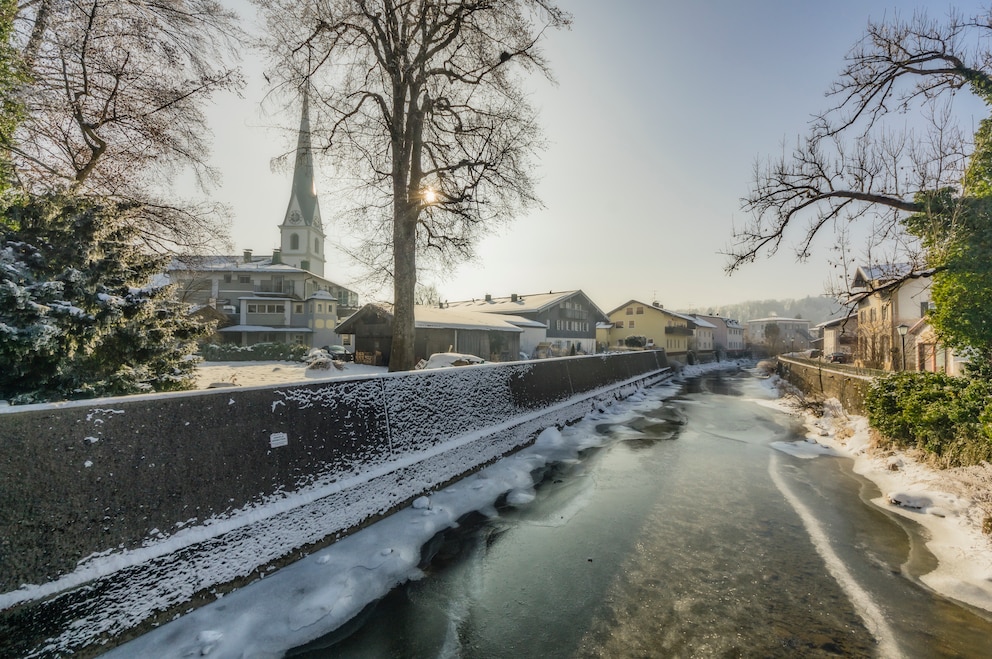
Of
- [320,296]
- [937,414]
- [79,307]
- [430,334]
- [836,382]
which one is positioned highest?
[320,296]

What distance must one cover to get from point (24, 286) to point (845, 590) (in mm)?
9765

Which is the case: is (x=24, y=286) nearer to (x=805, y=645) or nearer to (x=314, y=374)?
(x=805, y=645)

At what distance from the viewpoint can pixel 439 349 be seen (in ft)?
80.3

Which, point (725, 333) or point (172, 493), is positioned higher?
point (725, 333)

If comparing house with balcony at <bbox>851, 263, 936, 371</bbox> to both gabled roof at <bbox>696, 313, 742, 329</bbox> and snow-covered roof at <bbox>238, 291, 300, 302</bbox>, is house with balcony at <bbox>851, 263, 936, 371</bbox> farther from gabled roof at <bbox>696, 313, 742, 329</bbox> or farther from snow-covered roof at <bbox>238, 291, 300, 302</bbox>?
gabled roof at <bbox>696, 313, 742, 329</bbox>

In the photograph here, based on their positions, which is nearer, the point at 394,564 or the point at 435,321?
the point at 394,564

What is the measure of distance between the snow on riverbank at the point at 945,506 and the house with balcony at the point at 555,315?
24.7m

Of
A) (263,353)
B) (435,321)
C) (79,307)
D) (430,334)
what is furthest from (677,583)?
(263,353)

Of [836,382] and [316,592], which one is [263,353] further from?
[836,382]

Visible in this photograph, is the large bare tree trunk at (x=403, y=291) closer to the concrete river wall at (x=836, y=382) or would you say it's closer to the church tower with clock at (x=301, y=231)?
the concrete river wall at (x=836, y=382)

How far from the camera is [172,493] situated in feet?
10.8

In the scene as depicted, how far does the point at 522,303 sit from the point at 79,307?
3763 cm

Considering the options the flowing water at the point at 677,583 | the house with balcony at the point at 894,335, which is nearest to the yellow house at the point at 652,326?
the house with balcony at the point at 894,335

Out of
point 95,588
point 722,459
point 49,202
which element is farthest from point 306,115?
point 722,459
